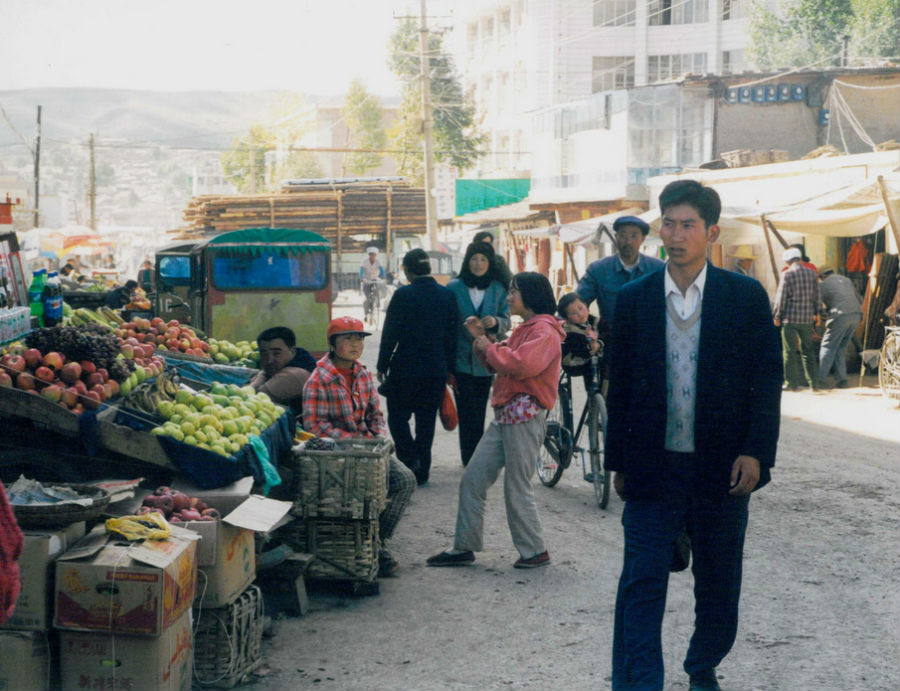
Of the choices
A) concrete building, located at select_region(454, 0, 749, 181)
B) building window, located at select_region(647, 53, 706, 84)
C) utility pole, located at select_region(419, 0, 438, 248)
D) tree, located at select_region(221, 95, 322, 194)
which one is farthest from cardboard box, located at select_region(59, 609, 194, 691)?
tree, located at select_region(221, 95, 322, 194)

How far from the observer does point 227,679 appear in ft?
16.1

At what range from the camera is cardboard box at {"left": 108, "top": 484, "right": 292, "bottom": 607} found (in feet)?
16.2

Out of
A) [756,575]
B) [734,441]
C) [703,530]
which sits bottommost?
[756,575]

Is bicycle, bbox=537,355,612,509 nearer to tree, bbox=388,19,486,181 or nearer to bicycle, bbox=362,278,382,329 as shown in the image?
bicycle, bbox=362,278,382,329

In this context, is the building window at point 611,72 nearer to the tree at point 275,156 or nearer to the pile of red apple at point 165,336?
the tree at point 275,156

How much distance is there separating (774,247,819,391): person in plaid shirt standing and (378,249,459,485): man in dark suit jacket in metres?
7.95

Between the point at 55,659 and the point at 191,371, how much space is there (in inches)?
168

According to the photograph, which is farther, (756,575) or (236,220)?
(236,220)

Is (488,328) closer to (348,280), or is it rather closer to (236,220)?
(236,220)

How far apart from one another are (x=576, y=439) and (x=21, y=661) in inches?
211

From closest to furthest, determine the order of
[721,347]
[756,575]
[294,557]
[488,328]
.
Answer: [721,347] < [294,557] < [756,575] < [488,328]

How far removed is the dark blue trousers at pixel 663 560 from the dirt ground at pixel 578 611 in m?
0.66

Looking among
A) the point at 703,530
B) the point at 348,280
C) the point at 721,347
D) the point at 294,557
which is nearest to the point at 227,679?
the point at 294,557

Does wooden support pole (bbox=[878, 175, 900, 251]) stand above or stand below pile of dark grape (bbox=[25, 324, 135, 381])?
above
